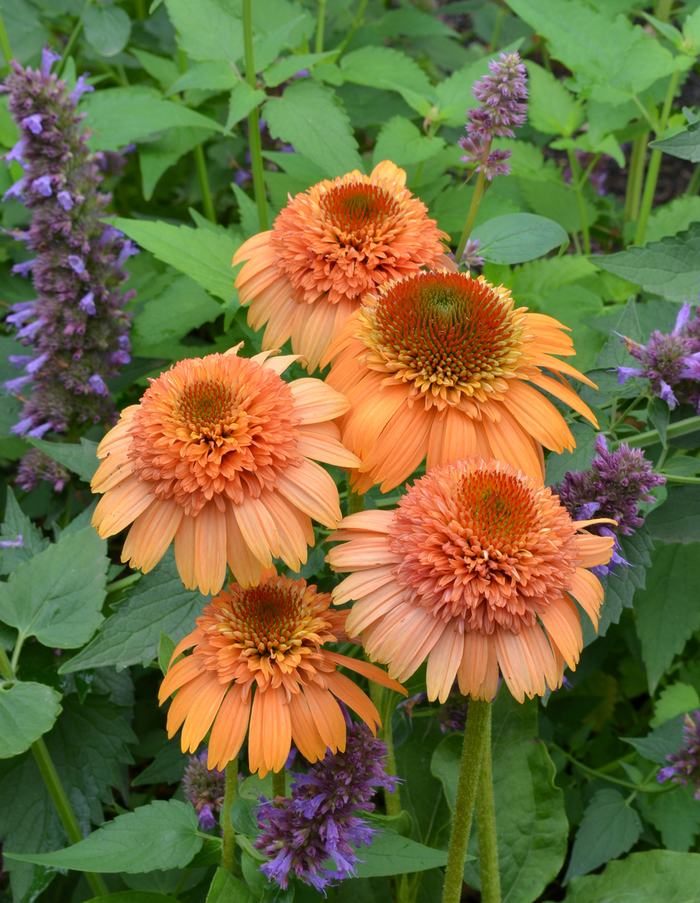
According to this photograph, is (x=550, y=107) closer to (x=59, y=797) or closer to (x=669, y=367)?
(x=669, y=367)

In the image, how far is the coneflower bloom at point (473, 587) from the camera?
888 millimetres

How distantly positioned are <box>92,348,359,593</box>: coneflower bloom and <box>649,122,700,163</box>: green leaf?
767 mm

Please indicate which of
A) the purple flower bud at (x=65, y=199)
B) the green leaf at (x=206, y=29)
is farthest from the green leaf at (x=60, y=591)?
the green leaf at (x=206, y=29)

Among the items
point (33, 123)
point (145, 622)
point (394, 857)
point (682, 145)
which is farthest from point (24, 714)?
point (682, 145)

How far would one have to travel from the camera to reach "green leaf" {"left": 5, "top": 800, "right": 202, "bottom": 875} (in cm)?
109

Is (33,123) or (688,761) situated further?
(33,123)

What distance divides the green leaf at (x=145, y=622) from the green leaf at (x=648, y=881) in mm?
893

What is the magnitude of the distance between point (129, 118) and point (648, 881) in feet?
6.87

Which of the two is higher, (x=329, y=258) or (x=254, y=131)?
(x=254, y=131)

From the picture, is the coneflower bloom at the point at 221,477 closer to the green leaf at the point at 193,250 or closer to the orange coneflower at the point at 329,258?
the orange coneflower at the point at 329,258

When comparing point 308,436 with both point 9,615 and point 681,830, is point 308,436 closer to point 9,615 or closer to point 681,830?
point 9,615

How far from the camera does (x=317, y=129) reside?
5.94 ft

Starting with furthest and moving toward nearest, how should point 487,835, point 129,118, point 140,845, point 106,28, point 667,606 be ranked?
1. point 106,28
2. point 129,118
3. point 667,606
4. point 487,835
5. point 140,845

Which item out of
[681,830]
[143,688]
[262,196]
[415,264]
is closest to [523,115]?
[415,264]
